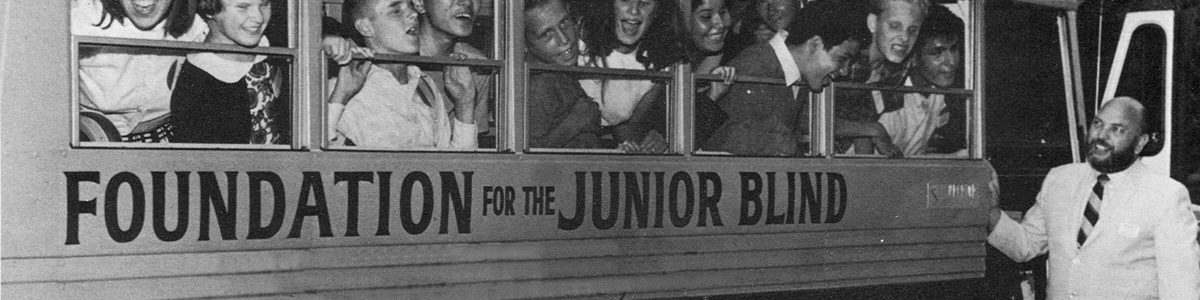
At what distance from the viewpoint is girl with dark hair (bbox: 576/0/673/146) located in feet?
19.4

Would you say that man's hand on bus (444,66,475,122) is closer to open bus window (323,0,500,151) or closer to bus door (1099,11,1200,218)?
open bus window (323,0,500,151)

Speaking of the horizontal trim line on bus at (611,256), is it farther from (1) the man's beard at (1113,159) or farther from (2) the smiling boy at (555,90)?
(1) the man's beard at (1113,159)

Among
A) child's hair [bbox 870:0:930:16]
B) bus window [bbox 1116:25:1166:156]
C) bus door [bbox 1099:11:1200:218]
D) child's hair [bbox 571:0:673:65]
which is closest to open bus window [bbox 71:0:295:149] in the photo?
child's hair [bbox 571:0:673:65]

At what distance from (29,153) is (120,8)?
527mm

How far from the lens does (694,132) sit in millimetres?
6168

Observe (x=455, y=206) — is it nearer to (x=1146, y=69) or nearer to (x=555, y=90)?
(x=555, y=90)

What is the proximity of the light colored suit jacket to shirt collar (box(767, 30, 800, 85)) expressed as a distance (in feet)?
4.53

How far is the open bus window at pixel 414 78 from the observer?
524 cm

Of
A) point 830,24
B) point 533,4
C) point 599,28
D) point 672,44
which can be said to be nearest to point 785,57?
point 830,24

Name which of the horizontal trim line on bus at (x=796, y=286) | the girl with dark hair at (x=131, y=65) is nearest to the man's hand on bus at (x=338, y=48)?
the girl with dark hair at (x=131, y=65)

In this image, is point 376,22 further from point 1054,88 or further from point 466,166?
point 1054,88

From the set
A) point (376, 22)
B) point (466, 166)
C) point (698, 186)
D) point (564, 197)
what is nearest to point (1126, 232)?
point (698, 186)

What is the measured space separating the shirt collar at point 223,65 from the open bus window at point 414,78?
27cm

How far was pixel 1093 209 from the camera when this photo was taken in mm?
6684
